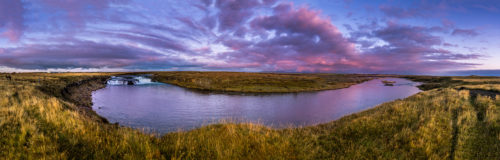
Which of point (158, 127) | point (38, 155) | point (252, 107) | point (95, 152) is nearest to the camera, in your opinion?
point (38, 155)

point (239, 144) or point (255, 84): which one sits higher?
point (239, 144)

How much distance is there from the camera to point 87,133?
591 cm

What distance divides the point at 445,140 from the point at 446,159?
1461 millimetres

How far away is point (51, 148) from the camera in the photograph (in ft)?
15.9

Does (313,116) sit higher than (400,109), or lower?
lower

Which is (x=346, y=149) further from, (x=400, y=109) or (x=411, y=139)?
(x=400, y=109)

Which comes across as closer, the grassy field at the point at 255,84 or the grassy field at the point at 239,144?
the grassy field at the point at 239,144

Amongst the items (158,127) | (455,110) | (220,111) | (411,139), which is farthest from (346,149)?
(220,111)

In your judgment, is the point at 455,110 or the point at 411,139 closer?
the point at 411,139

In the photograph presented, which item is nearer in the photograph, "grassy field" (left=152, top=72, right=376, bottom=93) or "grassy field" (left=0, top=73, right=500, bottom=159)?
"grassy field" (left=0, top=73, right=500, bottom=159)

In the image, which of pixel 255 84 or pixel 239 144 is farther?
pixel 255 84

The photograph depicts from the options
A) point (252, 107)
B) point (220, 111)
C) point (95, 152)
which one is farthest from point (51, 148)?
point (252, 107)

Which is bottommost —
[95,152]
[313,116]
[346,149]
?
[313,116]

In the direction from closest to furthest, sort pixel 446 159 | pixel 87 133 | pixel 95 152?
pixel 95 152, pixel 446 159, pixel 87 133
